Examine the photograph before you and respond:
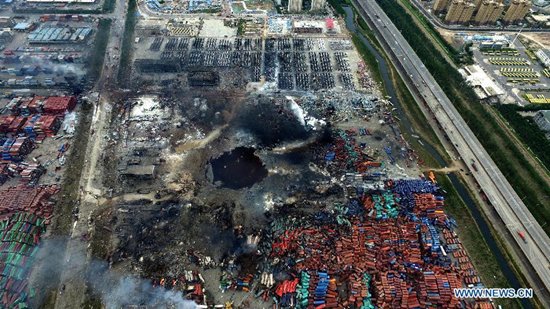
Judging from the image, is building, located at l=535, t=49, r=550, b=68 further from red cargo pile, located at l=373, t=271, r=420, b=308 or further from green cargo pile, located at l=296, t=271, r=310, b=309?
green cargo pile, located at l=296, t=271, r=310, b=309

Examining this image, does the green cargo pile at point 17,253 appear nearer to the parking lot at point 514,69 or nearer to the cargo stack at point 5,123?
the cargo stack at point 5,123

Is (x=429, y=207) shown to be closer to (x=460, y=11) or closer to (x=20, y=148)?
(x=460, y=11)

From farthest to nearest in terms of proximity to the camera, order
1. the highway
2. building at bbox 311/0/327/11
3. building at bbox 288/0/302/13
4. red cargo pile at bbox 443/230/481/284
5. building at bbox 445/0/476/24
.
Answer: building at bbox 311/0/327/11 → building at bbox 288/0/302/13 → building at bbox 445/0/476/24 → the highway → red cargo pile at bbox 443/230/481/284

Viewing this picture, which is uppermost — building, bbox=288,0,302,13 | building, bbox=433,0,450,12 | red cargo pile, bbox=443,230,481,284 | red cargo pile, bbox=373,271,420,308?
building, bbox=433,0,450,12

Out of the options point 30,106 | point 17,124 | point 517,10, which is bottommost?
point 17,124

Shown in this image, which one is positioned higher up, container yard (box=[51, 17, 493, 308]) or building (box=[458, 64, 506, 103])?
building (box=[458, 64, 506, 103])

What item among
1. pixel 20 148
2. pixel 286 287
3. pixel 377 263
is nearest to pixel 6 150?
pixel 20 148

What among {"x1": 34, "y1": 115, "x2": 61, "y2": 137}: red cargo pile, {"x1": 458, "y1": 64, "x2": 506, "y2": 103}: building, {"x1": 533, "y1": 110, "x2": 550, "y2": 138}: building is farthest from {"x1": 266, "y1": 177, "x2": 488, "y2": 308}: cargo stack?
{"x1": 34, "y1": 115, "x2": 61, "y2": 137}: red cargo pile
